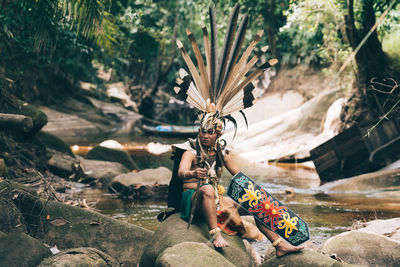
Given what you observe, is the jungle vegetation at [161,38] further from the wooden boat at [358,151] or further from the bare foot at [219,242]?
the bare foot at [219,242]

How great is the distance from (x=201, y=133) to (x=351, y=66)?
9.48 m

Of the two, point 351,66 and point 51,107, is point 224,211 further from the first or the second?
point 51,107

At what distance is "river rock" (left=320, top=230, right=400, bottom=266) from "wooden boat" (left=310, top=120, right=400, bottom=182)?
629 centimetres

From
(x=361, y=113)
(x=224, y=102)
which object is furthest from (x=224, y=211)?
(x=361, y=113)

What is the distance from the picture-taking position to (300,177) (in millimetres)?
13648

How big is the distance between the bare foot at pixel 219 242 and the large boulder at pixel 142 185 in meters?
5.61

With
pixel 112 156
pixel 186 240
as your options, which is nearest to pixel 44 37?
pixel 186 240

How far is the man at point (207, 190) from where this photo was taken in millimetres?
4359

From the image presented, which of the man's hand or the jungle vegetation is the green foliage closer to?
the jungle vegetation

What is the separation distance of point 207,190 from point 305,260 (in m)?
1.16

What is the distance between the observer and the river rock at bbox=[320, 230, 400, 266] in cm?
464

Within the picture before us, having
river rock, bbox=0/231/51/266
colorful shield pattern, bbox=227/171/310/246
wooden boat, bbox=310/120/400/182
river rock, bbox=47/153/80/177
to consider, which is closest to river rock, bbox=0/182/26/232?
river rock, bbox=0/231/51/266

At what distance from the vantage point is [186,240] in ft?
14.0

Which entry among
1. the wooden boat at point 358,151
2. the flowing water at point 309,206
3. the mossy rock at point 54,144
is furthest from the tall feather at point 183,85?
the mossy rock at point 54,144
